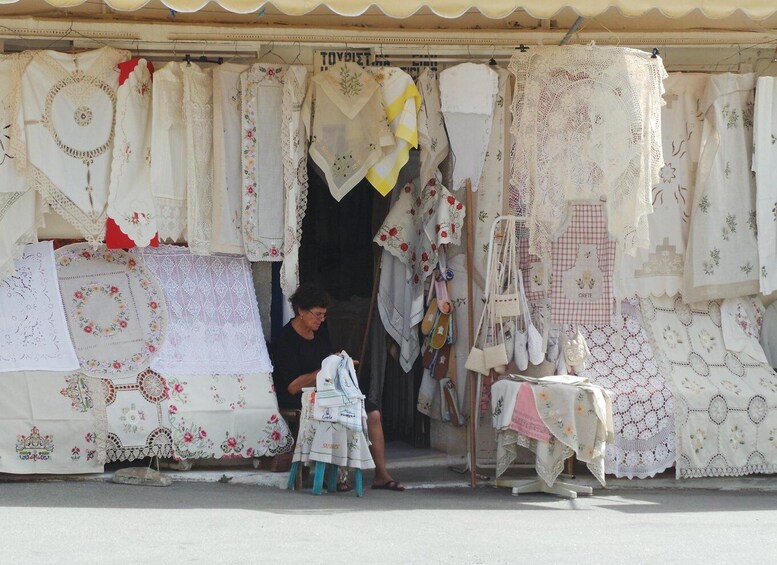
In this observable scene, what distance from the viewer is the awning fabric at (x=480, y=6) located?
6941 millimetres

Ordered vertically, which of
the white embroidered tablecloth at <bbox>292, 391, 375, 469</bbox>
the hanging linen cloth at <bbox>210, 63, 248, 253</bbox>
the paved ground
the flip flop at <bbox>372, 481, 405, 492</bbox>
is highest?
the hanging linen cloth at <bbox>210, 63, 248, 253</bbox>

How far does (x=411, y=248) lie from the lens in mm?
8672

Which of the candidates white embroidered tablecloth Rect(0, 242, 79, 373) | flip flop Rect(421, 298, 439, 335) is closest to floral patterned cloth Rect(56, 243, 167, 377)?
white embroidered tablecloth Rect(0, 242, 79, 373)

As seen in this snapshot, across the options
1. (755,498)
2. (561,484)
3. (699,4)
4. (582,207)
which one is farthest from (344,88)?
(755,498)

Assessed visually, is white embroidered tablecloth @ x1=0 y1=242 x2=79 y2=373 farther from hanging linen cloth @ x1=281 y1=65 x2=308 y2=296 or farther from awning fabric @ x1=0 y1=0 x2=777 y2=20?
awning fabric @ x1=0 y1=0 x2=777 y2=20

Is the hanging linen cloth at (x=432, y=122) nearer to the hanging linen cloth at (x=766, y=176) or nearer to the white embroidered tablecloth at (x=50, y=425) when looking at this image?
the hanging linen cloth at (x=766, y=176)

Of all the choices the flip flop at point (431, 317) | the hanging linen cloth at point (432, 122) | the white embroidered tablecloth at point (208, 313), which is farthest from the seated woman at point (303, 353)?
the hanging linen cloth at point (432, 122)

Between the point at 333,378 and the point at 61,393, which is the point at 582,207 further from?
the point at 61,393

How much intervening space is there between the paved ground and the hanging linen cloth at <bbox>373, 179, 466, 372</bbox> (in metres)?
1.24

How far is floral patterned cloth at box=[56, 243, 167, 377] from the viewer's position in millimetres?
7785

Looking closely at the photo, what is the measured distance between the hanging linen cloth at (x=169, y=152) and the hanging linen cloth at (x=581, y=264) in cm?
242

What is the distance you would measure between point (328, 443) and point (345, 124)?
2.09 m

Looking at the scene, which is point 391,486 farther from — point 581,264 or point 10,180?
point 10,180

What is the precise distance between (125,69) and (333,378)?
229 centimetres
